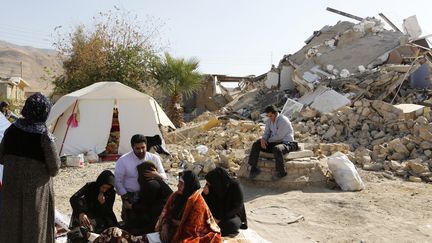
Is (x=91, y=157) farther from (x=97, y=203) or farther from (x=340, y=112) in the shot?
(x=340, y=112)

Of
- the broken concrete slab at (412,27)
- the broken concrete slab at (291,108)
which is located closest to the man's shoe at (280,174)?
the broken concrete slab at (291,108)

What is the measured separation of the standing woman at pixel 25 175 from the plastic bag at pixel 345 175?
499 cm

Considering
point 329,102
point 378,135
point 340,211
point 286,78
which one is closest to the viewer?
point 340,211

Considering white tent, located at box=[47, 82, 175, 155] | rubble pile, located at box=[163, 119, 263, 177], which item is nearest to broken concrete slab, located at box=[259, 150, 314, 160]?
rubble pile, located at box=[163, 119, 263, 177]

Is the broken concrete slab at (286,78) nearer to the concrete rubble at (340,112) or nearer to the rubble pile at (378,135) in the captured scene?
the concrete rubble at (340,112)

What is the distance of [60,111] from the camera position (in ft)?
34.8

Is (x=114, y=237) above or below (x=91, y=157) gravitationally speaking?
above

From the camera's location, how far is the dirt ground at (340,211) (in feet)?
17.6

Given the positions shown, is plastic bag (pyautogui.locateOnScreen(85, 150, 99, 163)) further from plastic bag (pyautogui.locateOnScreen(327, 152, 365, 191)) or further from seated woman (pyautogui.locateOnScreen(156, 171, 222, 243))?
seated woman (pyautogui.locateOnScreen(156, 171, 222, 243))

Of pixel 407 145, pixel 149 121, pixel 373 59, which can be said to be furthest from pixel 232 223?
pixel 373 59

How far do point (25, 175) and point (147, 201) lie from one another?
5.18 feet

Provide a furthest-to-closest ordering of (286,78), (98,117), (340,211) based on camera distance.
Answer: (286,78)
(98,117)
(340,211)

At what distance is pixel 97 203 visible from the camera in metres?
4.65

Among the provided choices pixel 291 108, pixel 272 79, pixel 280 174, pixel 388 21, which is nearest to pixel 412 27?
pixel 388 21
